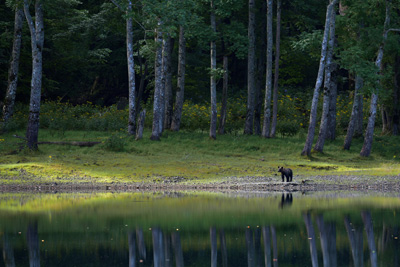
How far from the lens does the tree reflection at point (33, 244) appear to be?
43.4 feet

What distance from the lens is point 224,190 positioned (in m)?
26.3

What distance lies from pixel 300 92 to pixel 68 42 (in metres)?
21.3

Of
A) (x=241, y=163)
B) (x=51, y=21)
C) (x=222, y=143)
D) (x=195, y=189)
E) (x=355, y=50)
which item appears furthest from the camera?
(x=51, y=21)

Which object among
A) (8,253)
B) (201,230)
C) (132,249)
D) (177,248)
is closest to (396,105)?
(201,230)

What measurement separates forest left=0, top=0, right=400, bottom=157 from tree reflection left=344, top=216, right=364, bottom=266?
58.5 feet

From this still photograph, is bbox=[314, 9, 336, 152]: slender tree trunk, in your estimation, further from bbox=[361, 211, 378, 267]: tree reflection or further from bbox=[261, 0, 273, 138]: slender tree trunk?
bbox=[361, 211, 378, 267]: tree reflection

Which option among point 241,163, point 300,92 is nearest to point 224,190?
point 241,163

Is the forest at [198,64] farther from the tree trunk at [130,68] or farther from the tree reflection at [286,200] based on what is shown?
the tree reflection at [286,200]

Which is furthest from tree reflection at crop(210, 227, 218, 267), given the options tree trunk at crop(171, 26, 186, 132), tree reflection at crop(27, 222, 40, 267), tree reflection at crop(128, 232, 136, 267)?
tree trunk at crop(171, 26, 186, 132)

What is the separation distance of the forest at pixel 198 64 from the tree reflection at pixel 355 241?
702 inches

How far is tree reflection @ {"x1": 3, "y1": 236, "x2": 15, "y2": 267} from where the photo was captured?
13.1 meters

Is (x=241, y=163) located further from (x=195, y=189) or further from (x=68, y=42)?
(x=68, y=42)

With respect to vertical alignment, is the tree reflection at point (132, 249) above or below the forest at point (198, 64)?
below

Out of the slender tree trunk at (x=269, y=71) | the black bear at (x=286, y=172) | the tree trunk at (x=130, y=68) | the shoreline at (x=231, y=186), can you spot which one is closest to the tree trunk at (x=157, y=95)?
the tree trunk at (x=130, y=68)
